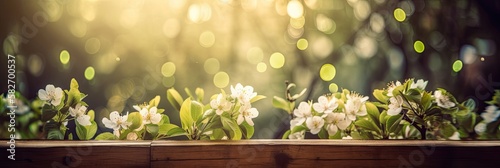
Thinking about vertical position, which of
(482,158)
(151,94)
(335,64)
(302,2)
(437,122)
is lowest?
(482,158)

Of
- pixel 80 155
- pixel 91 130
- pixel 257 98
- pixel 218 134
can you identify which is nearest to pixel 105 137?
pixel 91 130

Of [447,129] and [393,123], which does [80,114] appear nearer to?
[393,123]

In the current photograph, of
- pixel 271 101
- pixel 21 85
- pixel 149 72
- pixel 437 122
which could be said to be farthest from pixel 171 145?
pixel 437 122

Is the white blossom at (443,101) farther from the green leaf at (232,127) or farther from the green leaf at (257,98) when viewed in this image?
the green leaf at (232,127)

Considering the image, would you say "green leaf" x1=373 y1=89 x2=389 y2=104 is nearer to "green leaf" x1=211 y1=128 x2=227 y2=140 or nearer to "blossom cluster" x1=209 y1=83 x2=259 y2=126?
"blossom cluster" x1=209 y1=83 x2=259 y2=126

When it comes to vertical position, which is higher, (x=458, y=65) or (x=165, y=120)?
(x=458, y=65)

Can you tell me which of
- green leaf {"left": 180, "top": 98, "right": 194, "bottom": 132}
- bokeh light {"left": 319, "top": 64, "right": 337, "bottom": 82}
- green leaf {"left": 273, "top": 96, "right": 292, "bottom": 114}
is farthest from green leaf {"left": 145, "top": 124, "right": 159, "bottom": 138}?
bokeh light {"left": 319, "top": 64, "right": 337, "bottom": 82}

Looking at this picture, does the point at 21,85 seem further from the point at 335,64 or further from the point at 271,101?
the point at 335,64
